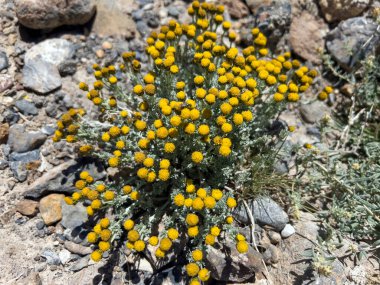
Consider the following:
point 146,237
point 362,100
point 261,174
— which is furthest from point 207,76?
point 362,100

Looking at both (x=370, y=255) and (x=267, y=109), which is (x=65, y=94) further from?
(x=370, y=255)

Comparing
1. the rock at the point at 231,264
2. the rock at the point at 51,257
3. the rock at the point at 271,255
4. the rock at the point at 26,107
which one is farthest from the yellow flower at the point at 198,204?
the rock at the point at 26,107

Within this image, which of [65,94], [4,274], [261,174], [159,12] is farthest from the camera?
[159,12]

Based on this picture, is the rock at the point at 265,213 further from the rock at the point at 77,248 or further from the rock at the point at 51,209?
the rock at the point at 51,209

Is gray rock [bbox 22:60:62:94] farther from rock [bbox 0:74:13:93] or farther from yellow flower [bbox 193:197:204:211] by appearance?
yellow flower [bbox 193:197:204:211]

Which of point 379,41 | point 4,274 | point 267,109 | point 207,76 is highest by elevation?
point 379,41

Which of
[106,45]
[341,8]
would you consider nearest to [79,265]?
[106,45]
